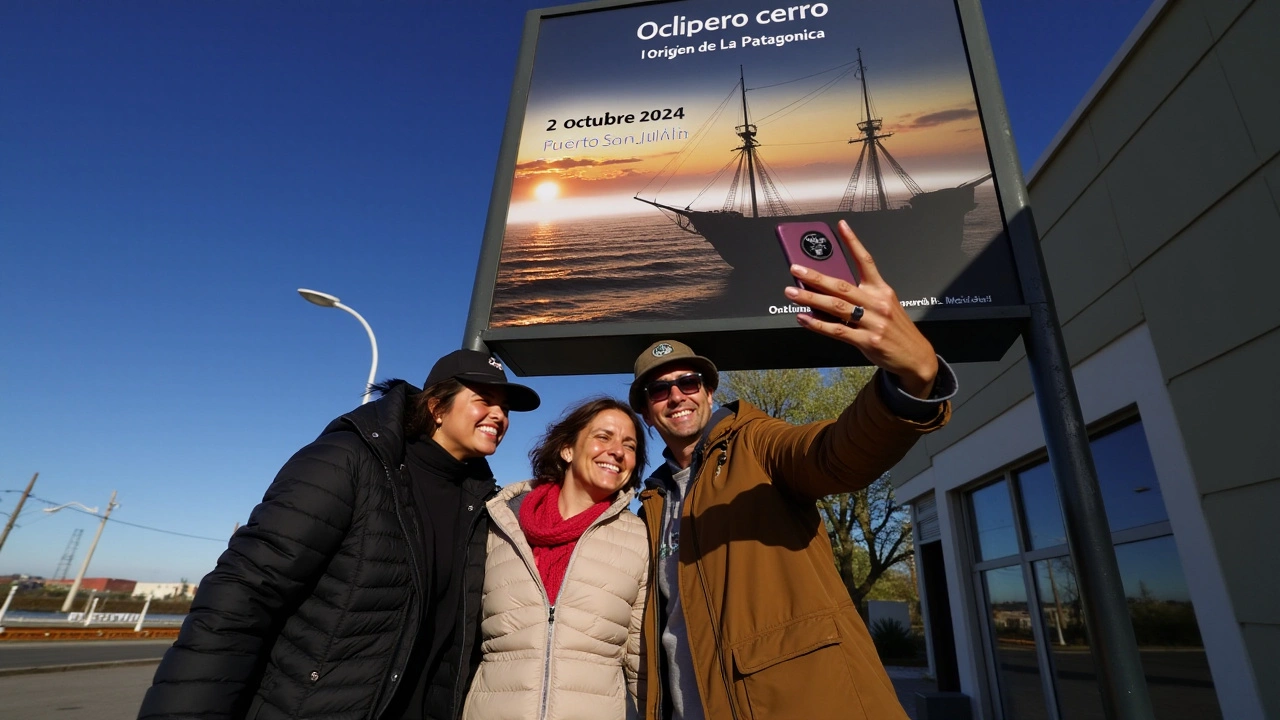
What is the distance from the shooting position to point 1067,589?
18.2 ft

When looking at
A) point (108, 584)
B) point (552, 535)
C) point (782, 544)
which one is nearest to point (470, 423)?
point (552, 535)

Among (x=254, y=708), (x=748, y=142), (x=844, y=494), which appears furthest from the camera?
(x=844, y=494)

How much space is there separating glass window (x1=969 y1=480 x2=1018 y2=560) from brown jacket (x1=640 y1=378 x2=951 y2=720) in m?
6.04

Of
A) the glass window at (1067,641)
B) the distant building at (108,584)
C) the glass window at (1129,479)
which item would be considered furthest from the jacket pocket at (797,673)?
the distant building at (108,584)

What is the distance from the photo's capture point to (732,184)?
2736 mm

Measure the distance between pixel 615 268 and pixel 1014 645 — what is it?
6851 millimetres

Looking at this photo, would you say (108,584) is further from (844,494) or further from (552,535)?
(552,535)

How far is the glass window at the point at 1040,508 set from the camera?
5738 mm

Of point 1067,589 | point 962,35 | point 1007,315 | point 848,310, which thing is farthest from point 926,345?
point 1067,589

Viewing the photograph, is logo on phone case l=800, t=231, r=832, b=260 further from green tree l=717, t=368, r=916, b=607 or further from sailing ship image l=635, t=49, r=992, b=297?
green tree l=717, t=368, r=916, b=607

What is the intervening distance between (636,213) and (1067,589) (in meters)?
5.62

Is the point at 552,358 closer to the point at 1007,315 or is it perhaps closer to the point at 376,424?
the point at 376,424

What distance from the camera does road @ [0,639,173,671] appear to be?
52.0 feet

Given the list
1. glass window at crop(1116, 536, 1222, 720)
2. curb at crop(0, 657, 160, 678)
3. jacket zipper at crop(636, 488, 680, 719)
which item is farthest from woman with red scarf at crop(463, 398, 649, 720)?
curb at crop(0, 657, 160, 678)
